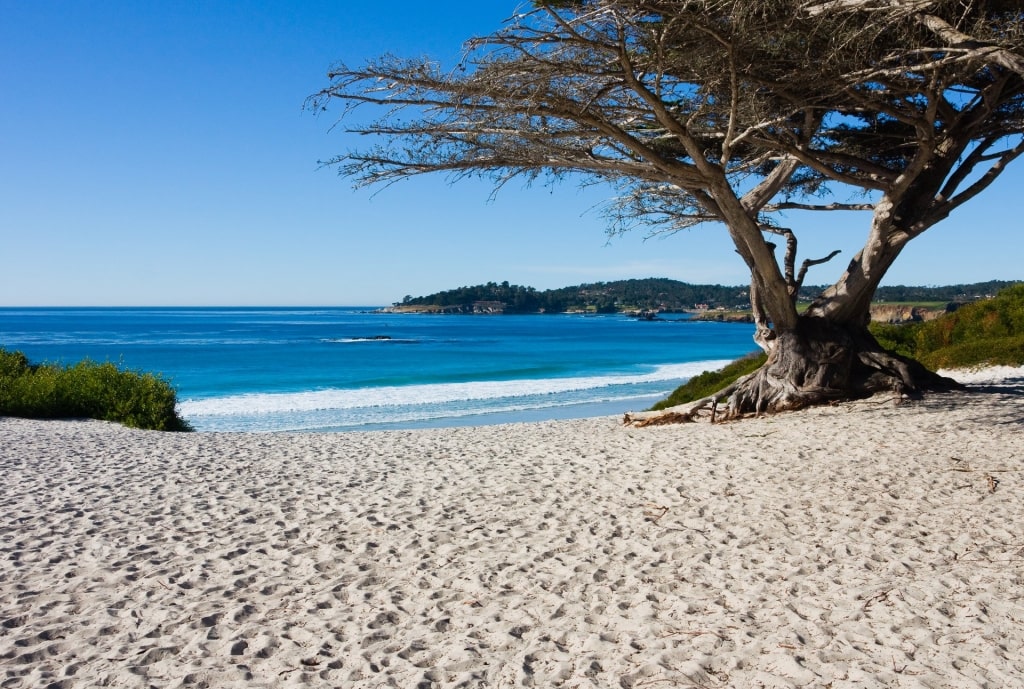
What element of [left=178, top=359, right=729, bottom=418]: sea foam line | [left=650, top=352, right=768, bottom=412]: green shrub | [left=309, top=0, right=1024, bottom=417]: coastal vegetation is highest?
[left=309, top=0, right=1024, bottom=417]: coastal vegetation

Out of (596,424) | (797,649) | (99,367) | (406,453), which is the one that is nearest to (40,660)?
(797,649)

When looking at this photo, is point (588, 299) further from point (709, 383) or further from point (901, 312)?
point (709, 383)

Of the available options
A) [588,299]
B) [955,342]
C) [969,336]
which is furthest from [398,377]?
[588,299]

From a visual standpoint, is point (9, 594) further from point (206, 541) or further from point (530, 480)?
point (530, 480)

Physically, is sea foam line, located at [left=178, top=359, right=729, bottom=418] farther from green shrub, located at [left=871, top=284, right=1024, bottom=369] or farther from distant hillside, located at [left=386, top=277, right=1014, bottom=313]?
distant hillside, located at [left=386, top=277, right=1014, bottom=313]

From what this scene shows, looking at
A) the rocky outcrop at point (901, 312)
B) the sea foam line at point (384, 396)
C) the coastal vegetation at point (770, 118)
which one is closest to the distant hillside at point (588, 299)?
the rocky outcrop at point (901, 312)

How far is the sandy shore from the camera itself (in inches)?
149

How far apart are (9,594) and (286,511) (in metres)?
2.15

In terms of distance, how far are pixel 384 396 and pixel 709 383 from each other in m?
11.6

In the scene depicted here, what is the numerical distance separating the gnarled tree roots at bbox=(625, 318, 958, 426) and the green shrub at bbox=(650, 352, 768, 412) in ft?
20.1

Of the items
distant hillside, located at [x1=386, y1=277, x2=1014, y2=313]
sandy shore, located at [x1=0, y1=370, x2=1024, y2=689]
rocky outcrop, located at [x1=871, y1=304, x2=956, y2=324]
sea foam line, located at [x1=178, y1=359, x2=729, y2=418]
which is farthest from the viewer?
distant hillside, located at [x1=386, y1=277, x2=1014, y2=313]

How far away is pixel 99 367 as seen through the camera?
1574 cm

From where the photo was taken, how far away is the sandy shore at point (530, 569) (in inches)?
149

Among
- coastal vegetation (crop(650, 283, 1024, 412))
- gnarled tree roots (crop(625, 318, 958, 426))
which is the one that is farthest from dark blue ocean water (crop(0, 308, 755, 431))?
gnarled tree roots (crop(625, 318, 958, 426))
